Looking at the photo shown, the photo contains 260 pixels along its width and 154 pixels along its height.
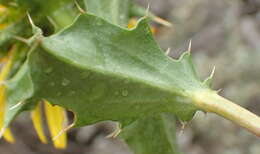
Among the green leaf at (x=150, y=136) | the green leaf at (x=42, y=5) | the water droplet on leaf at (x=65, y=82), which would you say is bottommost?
the green leaf at (x=150, y=136)

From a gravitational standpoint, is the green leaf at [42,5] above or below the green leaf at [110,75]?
below

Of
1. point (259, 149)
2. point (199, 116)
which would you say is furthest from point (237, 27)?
point (259, 149)

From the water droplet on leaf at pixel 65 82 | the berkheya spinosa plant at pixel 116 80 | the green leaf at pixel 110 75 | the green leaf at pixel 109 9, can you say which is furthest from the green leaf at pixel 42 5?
the water droplet on leaf at pixel 65 82

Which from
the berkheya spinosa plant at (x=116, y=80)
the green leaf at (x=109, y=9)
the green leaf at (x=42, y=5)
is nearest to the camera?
the berkheya spinosa plant at (x=116, y=80)

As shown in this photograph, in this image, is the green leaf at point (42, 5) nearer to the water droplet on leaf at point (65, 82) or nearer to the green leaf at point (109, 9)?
the green leaf at point (109, 9)

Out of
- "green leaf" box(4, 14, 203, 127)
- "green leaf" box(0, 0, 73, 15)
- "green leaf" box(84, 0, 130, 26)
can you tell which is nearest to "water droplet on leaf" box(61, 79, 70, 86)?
"green leaf" box(4, 14, 203, 127)

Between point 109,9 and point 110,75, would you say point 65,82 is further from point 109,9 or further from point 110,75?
point 109,9

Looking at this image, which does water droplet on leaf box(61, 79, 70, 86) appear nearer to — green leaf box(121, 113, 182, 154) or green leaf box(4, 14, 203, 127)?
green leaf box(4, 14, 203, 127)

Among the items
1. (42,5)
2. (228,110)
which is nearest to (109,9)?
(42,5)
